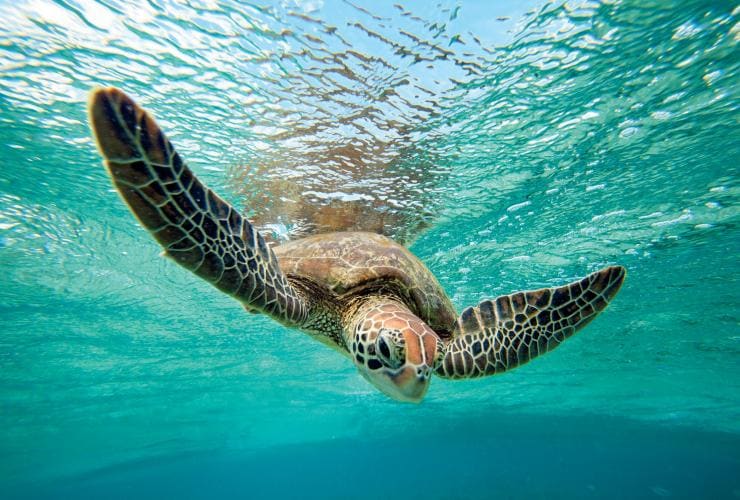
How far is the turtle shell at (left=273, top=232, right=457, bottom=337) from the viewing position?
467 centimetres

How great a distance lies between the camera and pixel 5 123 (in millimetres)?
5602

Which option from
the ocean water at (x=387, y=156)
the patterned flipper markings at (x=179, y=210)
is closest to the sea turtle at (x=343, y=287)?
the patterned flipper markings at (x=179, y=210)

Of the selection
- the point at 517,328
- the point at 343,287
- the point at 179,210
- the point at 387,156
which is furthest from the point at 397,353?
the point at 387,156

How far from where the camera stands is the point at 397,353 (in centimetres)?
316

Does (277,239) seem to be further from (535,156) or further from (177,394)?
(177,394)

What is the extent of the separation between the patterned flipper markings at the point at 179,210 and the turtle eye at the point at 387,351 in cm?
111

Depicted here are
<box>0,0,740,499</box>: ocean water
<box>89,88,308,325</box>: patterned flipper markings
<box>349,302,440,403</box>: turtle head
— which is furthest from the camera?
<box>0,0,740,499</box>: ocean water

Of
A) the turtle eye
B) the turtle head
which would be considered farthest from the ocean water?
the turtle eye

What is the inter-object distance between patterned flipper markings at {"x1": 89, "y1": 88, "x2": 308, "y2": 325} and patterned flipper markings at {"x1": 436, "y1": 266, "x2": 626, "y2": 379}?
2238 mm

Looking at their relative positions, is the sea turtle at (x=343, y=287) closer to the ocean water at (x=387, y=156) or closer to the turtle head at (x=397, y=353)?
the turtle head at (x=397, y=353)

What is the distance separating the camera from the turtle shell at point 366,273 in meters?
4.67

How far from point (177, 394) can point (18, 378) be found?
29.2 feet

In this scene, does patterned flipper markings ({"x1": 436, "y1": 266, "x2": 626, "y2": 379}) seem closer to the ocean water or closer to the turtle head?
Answer: the turtle head

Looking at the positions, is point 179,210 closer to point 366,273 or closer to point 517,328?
point 366,273
